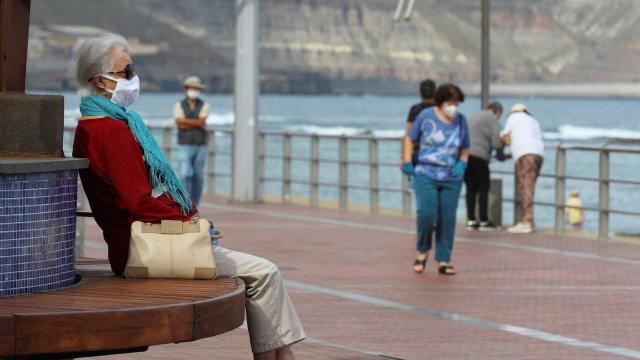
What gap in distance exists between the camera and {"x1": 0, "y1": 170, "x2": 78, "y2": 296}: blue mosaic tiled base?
601 cm

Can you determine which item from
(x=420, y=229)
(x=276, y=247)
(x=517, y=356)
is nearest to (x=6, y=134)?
(x=517, y=356)

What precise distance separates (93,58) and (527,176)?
14.1 meters

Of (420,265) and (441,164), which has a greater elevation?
(441,164)

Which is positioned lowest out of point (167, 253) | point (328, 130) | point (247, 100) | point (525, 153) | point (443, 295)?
point (443, 295)

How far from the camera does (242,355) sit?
31.5 feet

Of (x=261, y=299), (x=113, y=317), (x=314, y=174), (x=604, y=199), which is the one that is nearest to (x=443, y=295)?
(x=261, y=299)

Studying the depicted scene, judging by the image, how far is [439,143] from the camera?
14.4 m

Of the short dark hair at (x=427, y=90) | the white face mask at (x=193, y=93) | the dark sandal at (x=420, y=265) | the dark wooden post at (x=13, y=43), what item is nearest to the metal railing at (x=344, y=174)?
the white face mask at (x=193, y=93)

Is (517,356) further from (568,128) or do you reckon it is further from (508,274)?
(568,128)

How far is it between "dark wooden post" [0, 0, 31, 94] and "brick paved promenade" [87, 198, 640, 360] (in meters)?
3.30

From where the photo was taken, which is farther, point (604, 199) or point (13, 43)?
point (604, 199)

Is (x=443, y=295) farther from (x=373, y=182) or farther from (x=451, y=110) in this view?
(x=373, y=182)

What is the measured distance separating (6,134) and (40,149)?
0.48 feet

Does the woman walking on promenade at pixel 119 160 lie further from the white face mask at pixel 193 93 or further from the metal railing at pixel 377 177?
the white face mask at pixel 193 93
